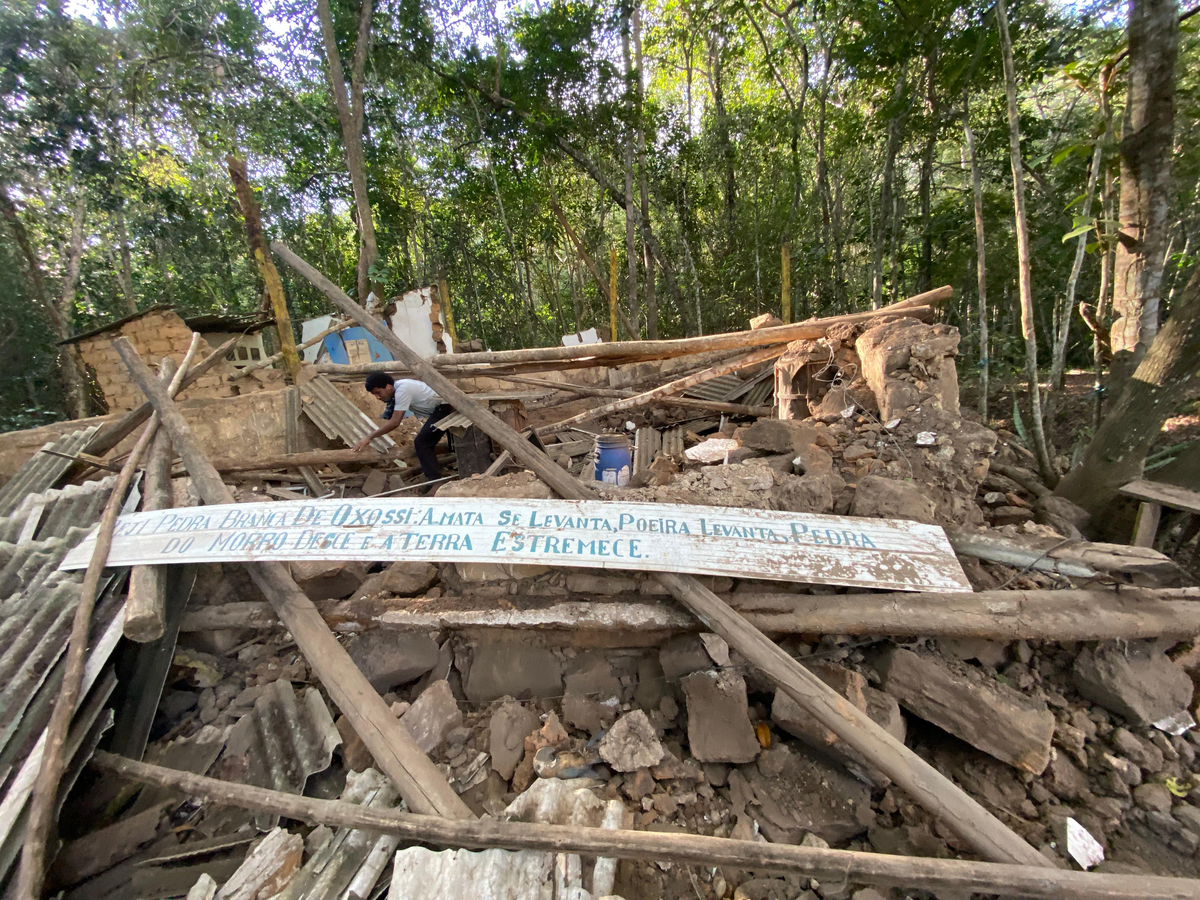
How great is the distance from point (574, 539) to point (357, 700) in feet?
3.56

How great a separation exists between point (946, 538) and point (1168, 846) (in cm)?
128

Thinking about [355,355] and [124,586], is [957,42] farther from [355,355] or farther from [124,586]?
[355,355]

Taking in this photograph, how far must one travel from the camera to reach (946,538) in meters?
2.30

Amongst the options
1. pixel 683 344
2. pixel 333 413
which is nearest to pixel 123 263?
pixel 333 413

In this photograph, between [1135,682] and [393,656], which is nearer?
[1135,682]

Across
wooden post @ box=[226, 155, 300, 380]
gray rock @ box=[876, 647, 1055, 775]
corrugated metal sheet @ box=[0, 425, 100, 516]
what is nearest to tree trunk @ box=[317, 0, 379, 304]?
wooden post @ box=[226, 155, 300, 380]

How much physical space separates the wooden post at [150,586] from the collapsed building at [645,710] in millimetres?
34

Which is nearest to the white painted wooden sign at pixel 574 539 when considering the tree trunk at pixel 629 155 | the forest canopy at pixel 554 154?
the forest canopy at pixel 554 154

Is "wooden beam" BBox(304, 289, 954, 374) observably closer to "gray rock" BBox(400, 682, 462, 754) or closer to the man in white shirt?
the man in white shirt

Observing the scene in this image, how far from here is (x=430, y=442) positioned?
4.72m

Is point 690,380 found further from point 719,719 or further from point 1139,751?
point 1139,751

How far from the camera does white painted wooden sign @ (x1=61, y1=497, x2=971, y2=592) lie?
2096mm

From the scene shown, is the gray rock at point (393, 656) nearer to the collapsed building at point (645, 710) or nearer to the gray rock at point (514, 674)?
the collapsed building at point (645, 710)

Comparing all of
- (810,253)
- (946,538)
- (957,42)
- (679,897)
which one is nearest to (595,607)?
(679,897)
